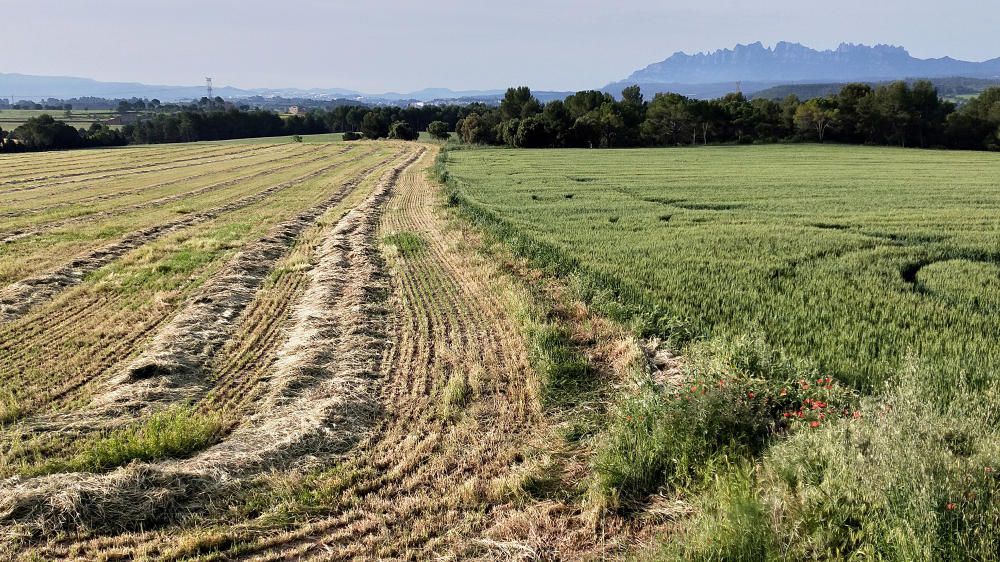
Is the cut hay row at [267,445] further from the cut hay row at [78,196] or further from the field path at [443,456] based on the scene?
the cut hay row at [78,196]

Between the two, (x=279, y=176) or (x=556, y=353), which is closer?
(x=556, y=353)

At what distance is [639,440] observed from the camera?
19.9 feet

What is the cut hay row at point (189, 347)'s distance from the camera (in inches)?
302

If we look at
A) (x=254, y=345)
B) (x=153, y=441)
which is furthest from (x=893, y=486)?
(x=254, y=345)

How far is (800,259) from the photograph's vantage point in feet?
46.4

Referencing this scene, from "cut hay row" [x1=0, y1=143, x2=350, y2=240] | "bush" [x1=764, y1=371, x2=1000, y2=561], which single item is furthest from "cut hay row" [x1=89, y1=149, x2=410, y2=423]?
"cut hay row" [x1=0, y1=143, x2=350, y2=240]

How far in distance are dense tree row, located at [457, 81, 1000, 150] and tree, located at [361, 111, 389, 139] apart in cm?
2521

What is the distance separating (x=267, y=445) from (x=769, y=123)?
101 metres

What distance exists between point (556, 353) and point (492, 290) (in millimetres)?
4440

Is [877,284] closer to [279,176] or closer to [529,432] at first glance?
[529,432]

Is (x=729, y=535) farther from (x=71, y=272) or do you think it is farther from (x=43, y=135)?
(x=43, y=135)

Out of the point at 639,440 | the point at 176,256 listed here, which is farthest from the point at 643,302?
the point at 176,256

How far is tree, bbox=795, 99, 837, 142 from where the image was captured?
8462 centimetres

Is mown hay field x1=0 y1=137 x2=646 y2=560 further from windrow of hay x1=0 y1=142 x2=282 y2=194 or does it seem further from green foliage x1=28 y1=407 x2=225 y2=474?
windrow of hay x1=0 y1=142 x2=282 y2=194
